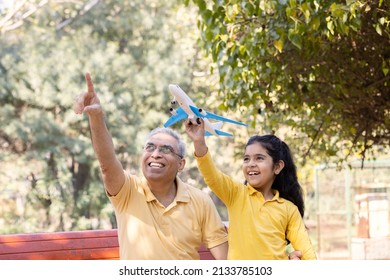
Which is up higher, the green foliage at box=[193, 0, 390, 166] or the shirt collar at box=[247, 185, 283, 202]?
the green foliage at box=[193, 0, 390, 166]

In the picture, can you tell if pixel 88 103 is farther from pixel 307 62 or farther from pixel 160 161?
pixel 307 62

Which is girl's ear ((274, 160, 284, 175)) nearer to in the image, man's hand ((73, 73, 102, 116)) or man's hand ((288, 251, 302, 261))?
man's hand ((288, 251, 302, 261))

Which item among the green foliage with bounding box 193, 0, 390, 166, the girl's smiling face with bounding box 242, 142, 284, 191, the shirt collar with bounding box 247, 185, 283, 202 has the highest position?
the green foliage with bounding box 193, 0, 390, 166

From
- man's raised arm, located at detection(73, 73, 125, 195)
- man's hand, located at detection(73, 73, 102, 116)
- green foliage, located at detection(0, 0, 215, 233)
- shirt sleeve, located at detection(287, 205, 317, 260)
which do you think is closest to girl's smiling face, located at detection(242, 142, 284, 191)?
shirt sleeve, located at detection(287, 205, 317, 260)

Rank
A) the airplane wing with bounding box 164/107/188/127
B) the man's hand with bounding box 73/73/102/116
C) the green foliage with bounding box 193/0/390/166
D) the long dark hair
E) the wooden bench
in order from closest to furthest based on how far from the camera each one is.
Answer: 1. the man's hand with bounding box 73/73/102/116
2. the airplane wing with bounding box 164/107/188/127
3. the long dark hair
4. the wooden bench
5. the green foliage with bounding box 193/0/390/166

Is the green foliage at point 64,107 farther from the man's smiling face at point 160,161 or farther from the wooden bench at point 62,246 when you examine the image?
the man's smiling face at point 160,161

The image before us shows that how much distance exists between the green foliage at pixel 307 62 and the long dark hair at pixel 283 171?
1024 millimetres

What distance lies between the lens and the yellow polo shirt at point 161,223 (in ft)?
12.3

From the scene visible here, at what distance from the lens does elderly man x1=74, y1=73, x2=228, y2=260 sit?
3.76 metres

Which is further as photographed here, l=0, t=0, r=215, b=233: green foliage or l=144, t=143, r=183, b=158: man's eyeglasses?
l=0, t=0, r=215, b=233: green foliage

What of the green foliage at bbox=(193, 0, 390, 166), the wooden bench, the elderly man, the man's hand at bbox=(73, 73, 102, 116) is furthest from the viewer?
the green foliage at bbox=(193, 0, 390, 166)

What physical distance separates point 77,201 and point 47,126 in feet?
5.43

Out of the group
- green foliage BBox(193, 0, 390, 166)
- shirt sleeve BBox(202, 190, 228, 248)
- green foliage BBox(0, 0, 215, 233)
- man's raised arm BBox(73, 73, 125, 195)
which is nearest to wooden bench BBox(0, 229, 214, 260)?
shirt sleeve BBox(202, 190, 228, 248)
